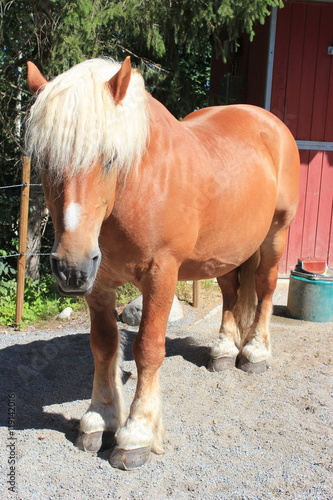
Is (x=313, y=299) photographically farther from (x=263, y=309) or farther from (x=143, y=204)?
(x=143, y=204)

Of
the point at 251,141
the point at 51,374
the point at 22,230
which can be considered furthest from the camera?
the point at 22,230

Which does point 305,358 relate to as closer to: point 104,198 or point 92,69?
point 104,198

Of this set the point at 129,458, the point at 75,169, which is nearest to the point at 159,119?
the point at 75,169

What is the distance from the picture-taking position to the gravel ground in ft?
7.63

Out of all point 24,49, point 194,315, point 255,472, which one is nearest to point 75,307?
point 194,315

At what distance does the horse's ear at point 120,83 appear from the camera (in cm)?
201

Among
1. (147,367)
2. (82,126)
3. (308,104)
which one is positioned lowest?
(147,367)

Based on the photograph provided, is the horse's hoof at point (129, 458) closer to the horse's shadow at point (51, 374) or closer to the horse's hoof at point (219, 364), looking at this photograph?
the horse's shadow at point (51, 374)

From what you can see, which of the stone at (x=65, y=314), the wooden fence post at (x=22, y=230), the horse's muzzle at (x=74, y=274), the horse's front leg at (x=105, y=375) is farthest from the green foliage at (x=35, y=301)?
the horse's muzzle at (x=74, y=274)

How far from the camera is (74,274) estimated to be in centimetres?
195

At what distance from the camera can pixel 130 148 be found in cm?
207

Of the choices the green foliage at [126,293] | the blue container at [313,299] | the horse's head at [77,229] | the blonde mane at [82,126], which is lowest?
the green foliage at [126,293]

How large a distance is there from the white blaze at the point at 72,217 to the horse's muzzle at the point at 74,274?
13 cm

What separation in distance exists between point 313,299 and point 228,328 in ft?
4.87
